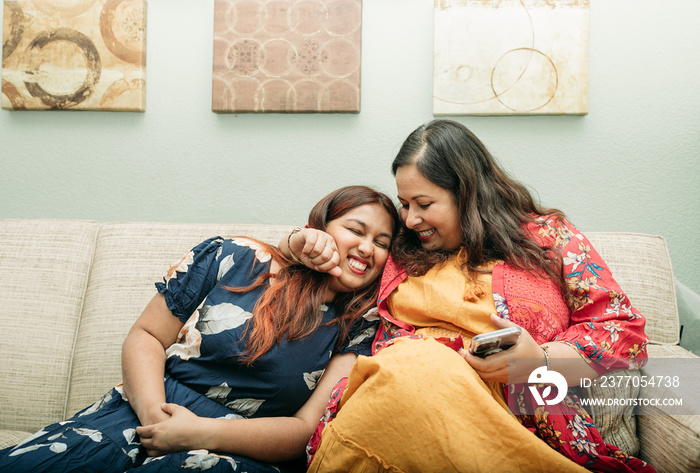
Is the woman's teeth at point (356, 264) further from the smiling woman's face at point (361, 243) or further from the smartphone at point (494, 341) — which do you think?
the smartphone at point (494, 341)

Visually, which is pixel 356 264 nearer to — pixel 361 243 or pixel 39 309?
pixel 361 243

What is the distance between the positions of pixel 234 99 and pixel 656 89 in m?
1.62

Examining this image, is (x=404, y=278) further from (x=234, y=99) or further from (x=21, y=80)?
(x=21, y=80)

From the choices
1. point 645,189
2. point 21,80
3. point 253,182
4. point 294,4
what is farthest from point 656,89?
point 21,80

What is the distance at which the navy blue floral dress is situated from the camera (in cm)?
104

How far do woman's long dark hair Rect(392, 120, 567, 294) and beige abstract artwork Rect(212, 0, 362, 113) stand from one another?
63 cm

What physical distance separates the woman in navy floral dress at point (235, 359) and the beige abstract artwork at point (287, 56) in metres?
0.65

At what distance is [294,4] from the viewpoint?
1.91 meters

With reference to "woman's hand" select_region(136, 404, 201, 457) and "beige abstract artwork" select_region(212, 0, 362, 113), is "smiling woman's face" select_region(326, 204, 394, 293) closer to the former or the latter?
"woman's hand" select_region(136, 404, 201, 457)

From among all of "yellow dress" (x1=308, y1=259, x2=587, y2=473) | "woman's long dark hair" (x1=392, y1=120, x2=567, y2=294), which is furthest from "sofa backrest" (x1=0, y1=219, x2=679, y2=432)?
"yellow dress" (x1=308, y1=259, x2=587, y2=473)

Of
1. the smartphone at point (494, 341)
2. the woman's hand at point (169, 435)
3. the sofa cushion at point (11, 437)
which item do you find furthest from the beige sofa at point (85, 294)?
the smartphone at point (494, 341)

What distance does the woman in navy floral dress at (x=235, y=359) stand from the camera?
3.49 ft

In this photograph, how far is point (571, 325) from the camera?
127 cm

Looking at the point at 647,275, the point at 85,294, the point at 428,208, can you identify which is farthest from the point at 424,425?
the point at 85,294
